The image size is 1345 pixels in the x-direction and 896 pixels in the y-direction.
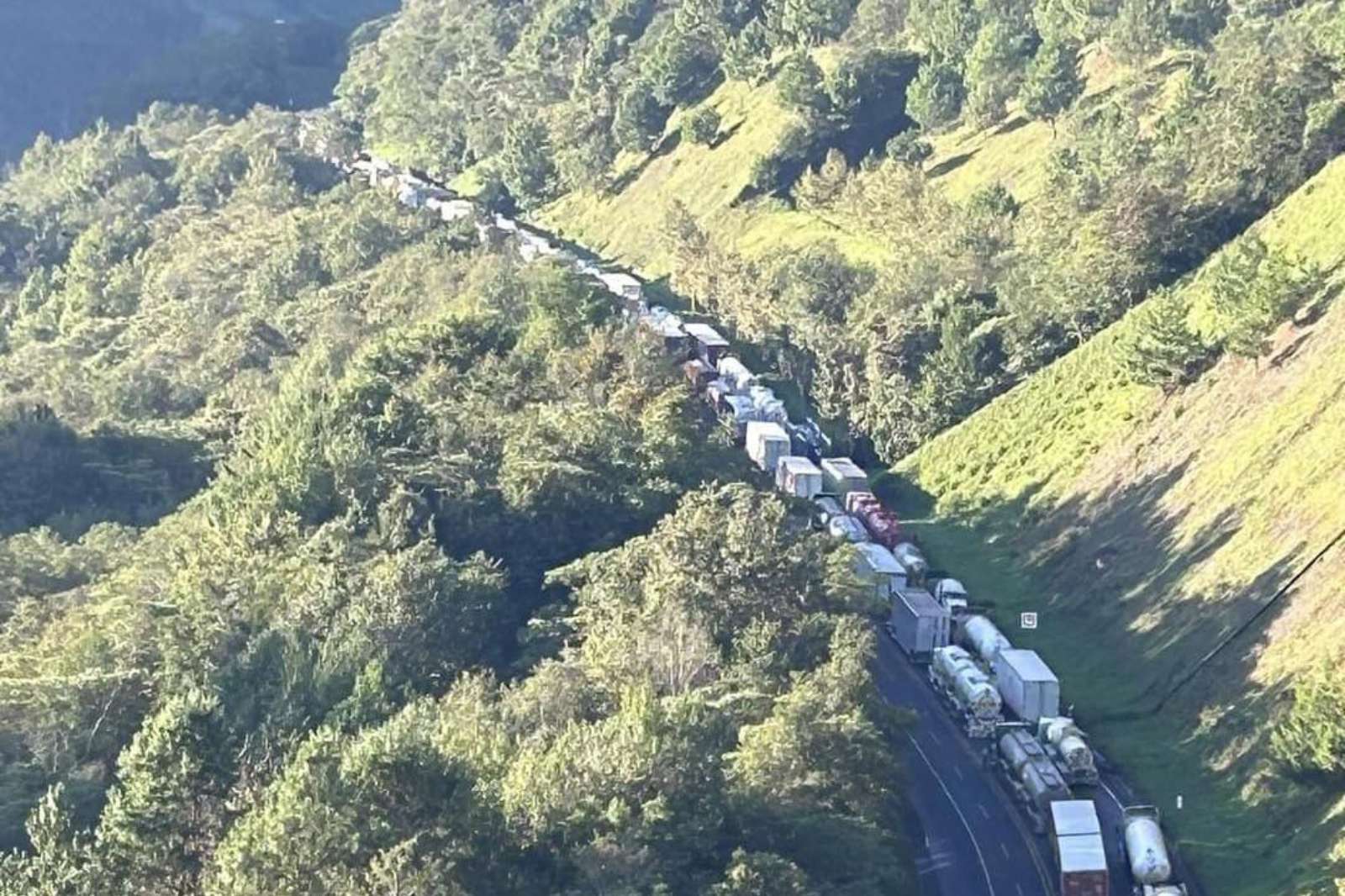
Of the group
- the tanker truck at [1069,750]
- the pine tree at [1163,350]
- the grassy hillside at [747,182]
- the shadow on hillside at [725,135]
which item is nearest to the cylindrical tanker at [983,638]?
the tanker truck at [1069,750]

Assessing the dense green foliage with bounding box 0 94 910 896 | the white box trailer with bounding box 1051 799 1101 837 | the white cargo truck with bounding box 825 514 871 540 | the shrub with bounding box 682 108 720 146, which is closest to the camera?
the dense green foliage with bounding box 0 94 910 896

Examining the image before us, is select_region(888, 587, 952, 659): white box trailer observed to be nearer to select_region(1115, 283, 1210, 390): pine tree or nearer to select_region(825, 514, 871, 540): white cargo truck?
select_region(825, 514, 871, 540): white cargo truck

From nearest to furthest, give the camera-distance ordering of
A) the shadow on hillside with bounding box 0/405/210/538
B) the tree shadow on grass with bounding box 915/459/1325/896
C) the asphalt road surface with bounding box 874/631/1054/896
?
the asphalt road surface with bounding box 874/631/1054/896 → the tree shadow on grass with bounding box 915/459/1325/896 → the shadow on hillside with bounding box 0/405/210/538

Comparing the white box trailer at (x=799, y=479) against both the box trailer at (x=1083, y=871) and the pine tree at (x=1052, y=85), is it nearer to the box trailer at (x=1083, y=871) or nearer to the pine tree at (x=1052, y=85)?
the box trailer at (x=1083, y=871)

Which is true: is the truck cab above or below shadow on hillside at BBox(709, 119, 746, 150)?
below

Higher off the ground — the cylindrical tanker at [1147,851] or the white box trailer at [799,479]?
the white box trailer at [799,479]

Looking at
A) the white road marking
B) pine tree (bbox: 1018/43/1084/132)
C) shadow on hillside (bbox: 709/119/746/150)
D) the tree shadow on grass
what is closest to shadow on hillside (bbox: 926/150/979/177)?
pine tree (bbox: 1018/43/1084/132)

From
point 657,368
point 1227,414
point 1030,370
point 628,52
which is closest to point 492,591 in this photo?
point 657,368
